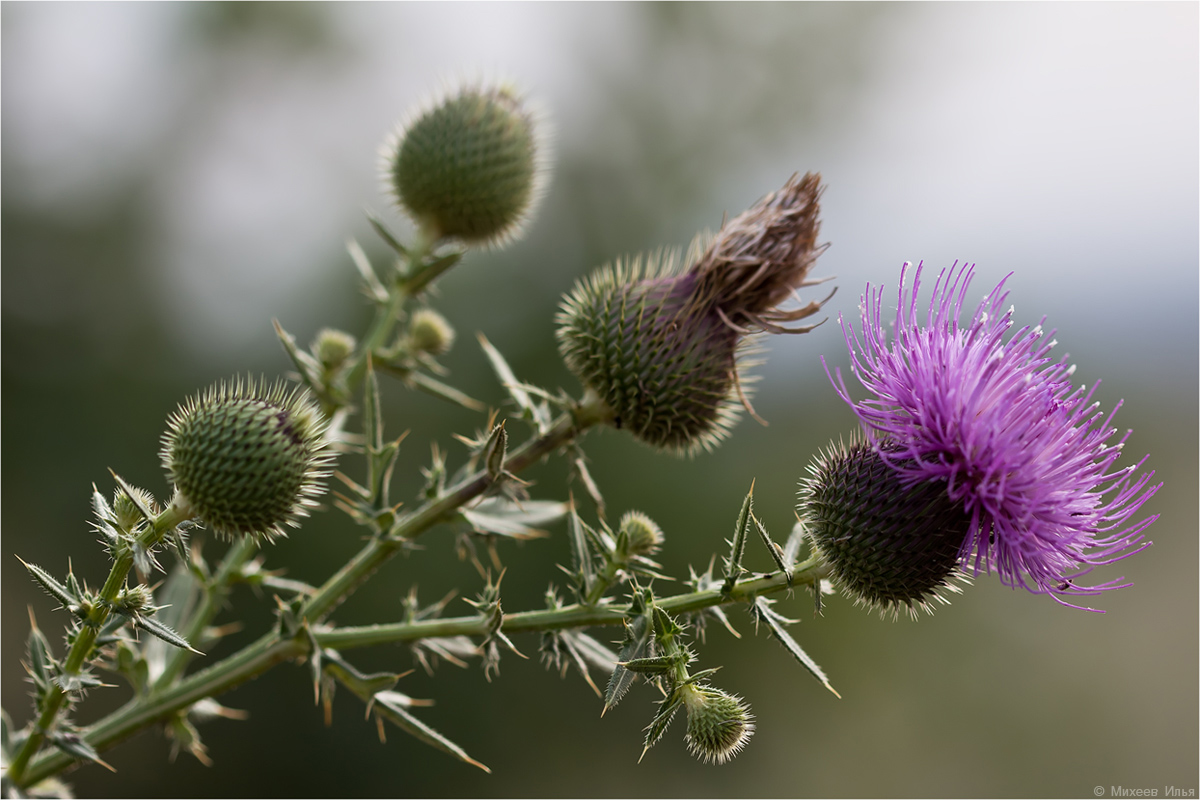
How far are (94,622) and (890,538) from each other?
2.45 meters

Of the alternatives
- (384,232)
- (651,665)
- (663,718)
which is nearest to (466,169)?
(384,232)

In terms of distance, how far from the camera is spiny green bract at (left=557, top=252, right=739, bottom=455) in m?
3.02

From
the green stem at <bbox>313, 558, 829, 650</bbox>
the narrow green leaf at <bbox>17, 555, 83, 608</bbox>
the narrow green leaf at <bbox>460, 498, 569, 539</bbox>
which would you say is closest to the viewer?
the narrow green leaf at <bbox>17, 555, 83, 608</bbox>

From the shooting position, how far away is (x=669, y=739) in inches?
578

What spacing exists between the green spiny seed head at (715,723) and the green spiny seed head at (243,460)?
133cm

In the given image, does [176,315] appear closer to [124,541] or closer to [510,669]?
[510,669]

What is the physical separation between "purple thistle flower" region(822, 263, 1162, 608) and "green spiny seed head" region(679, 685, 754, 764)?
35.3 inches

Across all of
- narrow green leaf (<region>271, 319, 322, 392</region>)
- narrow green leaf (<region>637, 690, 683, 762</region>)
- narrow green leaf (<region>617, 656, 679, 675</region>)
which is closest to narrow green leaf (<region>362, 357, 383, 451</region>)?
narrow green leaf (<region>271, 319, 322, 392</region>)

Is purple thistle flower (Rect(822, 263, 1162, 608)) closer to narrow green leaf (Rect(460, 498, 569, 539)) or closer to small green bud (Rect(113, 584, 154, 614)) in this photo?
narrow green leaf (Rect(460, 498, 569, 539))

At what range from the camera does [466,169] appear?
12.4ft

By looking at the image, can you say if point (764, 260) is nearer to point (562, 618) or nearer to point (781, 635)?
point (781, 635)

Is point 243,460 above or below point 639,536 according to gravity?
below

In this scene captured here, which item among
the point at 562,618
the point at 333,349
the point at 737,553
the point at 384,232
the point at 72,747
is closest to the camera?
the point at 72,747

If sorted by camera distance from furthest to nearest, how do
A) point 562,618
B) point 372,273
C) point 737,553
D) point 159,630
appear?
point 372,273 < point 562,618 < point 737,553 < point 159,630
